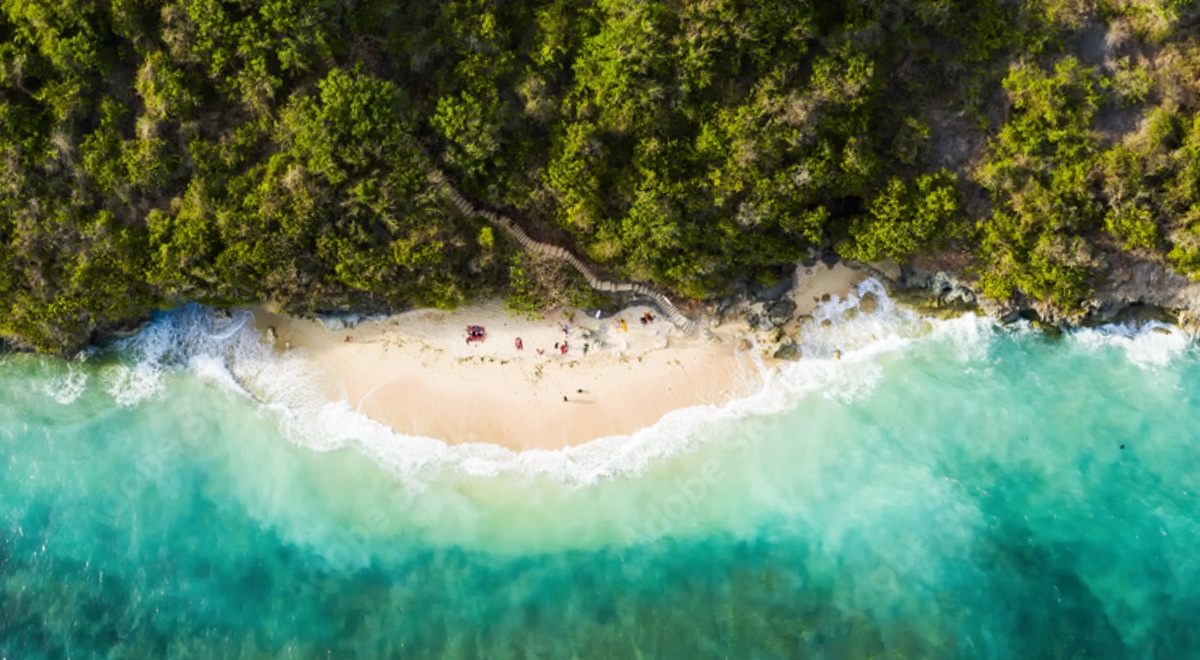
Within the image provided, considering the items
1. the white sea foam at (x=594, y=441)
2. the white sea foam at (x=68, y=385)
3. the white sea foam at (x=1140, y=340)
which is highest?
the white sea foam at (x=1140, y=340)

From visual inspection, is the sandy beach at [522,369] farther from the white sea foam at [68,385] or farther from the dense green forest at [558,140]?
the white sea foam at [68,385]

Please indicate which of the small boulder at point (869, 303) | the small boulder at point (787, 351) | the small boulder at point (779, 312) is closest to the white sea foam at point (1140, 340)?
the small boulder at point (869, 303)

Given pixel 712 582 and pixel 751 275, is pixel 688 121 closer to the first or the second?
pixel 751 275

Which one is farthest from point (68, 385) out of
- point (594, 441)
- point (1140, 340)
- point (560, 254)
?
point (1140, 340)

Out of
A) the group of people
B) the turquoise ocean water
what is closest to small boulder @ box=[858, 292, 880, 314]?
the turquoise ocean water

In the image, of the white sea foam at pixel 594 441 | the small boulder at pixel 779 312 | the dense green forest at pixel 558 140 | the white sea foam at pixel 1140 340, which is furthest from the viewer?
the small boulder at pixel 779 312

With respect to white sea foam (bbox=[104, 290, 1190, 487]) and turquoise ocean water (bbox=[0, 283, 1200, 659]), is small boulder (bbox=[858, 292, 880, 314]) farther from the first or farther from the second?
turquoise ocean water (bbox=[0, 283, 1200, 659])
